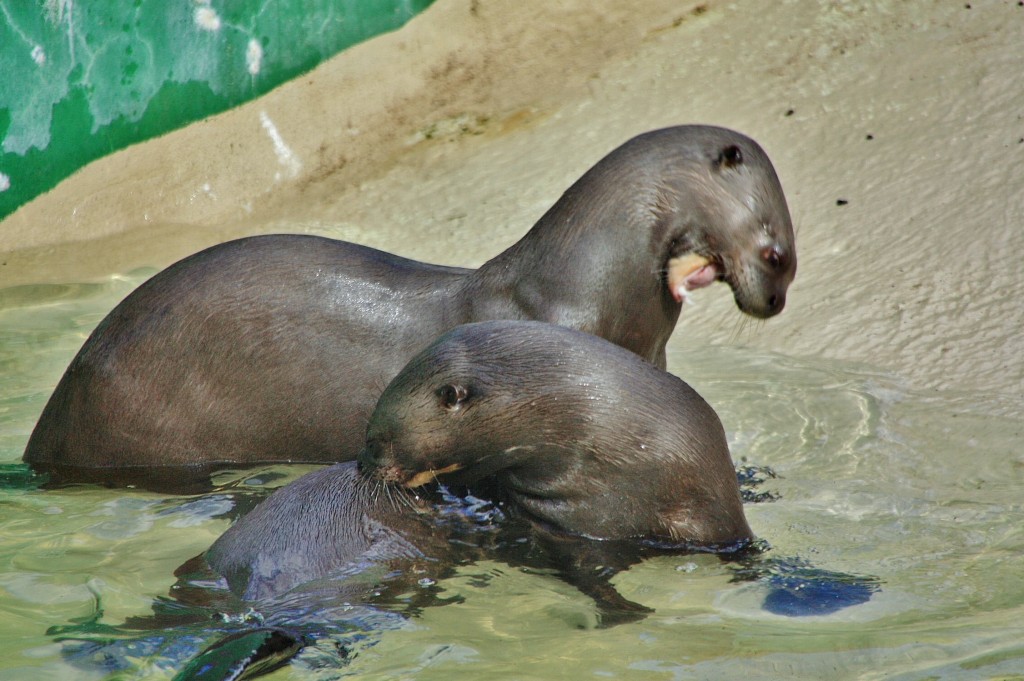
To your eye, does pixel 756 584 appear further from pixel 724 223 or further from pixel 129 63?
pixel 129 63

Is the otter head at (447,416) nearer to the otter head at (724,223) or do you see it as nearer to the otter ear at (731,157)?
the otter head at (724,223)

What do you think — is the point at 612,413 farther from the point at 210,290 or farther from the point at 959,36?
the point at 959,36

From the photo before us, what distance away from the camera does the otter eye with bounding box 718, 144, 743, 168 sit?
5.03 metres

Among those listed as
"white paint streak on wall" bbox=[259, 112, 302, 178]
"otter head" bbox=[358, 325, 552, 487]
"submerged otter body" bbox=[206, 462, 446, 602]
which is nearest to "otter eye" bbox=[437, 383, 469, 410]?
"otter head" bbox=[358, 325, 552, 487]

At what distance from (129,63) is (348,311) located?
156 inches

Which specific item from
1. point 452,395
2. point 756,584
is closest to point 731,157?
point 452,395

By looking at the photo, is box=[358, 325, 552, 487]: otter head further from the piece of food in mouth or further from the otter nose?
the otter nose

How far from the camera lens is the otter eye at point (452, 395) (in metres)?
4.22

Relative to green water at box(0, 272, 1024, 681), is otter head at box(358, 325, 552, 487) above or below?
above

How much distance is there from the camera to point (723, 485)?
4.26 meters

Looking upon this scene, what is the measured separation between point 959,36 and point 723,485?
15.4 feet

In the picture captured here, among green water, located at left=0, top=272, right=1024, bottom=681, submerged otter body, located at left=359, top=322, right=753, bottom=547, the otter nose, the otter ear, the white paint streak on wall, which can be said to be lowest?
green water, located at left=0, top=272, right=1024, bottom=681

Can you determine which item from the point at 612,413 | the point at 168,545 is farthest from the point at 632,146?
the point at 168,545

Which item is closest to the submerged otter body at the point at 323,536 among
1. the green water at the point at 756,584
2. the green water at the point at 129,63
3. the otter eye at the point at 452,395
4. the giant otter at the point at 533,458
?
the giant otter at the point at 533,458
